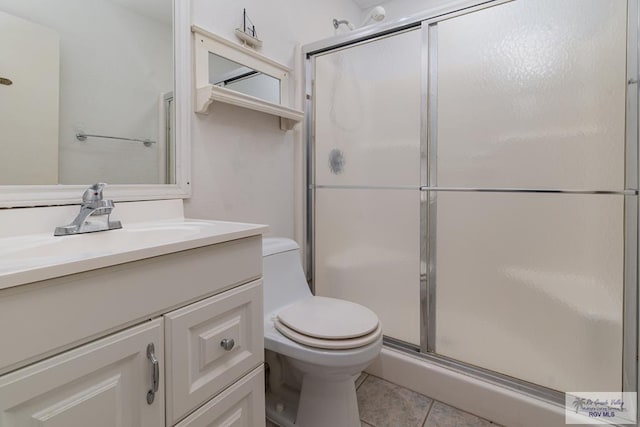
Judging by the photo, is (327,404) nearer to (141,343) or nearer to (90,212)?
(141,343)

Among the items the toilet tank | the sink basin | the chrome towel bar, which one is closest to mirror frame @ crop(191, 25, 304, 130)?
the chrome towel bar

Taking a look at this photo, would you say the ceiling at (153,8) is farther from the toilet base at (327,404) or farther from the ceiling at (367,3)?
the ceiling at (367,3)

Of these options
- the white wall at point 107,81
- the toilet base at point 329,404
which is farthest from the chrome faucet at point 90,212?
the toilet base at point 329,404

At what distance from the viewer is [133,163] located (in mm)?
1178

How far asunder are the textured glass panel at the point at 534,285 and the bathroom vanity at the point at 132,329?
987 mm

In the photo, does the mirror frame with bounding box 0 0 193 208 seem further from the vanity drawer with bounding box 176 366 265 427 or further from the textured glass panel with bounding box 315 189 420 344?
the textured glass panel with bounding box 315 189 420 344

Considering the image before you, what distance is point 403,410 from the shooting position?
4.72 feet

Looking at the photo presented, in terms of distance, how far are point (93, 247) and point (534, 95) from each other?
1.66 m

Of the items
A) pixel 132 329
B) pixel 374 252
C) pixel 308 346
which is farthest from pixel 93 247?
pixel 374 252

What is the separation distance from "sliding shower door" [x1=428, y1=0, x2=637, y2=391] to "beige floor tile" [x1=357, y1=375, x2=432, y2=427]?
0.97 feet

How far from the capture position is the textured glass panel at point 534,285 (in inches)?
47.1

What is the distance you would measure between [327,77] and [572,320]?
5.55 feet

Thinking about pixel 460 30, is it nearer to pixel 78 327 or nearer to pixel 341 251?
pixel 341 251

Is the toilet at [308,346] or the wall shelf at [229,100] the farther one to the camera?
the wall shelf at [229,100]
